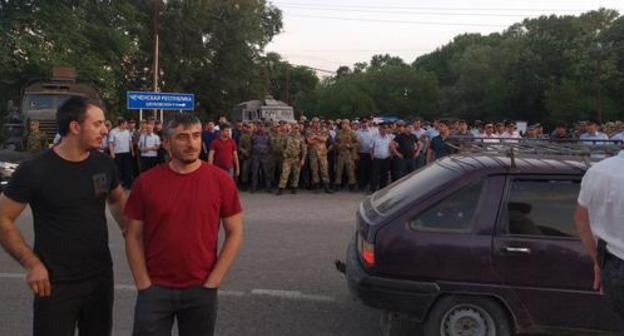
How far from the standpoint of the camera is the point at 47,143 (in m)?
18.3

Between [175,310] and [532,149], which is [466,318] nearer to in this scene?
[532,149]

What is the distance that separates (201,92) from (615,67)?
33.9 m

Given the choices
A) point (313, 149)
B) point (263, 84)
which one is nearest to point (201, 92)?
point (263, 84)

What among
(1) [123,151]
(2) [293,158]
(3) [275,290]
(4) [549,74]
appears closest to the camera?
(3) [275,290]

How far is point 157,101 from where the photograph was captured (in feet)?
68.8

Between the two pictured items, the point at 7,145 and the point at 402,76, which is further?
the point at 402,76

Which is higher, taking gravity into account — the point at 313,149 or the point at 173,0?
the point at 173,0

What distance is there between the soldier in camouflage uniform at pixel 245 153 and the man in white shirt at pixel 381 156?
2826mm

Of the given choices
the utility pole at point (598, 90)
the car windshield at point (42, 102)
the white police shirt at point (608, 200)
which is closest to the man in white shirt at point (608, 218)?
the white police shirt at point (608, 200)

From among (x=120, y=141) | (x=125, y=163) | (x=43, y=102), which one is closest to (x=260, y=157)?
(x=125, y=163)

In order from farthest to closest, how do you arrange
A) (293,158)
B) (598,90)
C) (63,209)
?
(598,90) < (293,158) < (63,209)

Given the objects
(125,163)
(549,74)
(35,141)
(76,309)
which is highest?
(549,74)

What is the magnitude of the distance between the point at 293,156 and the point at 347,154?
1.30 meters

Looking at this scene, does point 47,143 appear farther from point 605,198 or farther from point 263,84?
point 263,84
